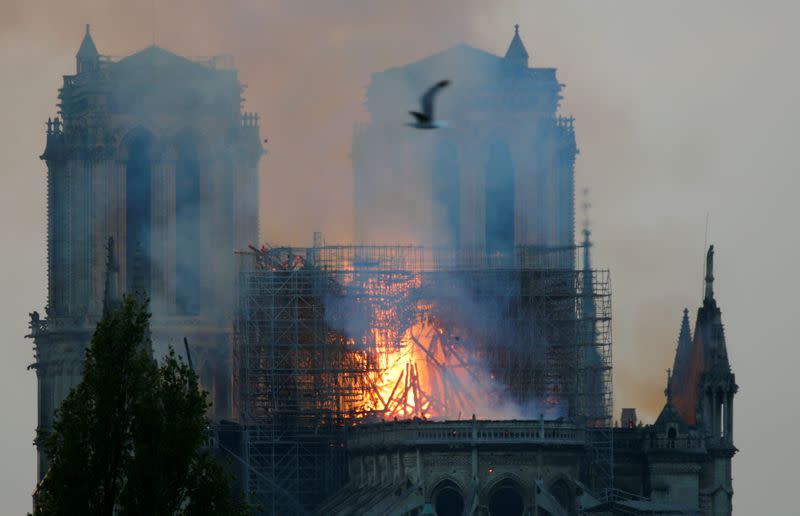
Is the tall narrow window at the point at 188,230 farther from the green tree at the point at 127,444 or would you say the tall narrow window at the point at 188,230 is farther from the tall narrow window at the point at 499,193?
the green tree at the point at 127,444

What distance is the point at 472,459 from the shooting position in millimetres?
134625

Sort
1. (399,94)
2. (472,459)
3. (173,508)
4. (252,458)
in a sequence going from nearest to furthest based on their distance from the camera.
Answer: (173,508), (472,459), (252,458), (399,94)

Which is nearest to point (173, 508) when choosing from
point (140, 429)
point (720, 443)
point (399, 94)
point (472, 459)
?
point (140, 429)

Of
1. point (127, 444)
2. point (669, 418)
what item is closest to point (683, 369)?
point (669, 418)

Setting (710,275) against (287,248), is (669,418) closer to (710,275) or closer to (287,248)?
(710,275)

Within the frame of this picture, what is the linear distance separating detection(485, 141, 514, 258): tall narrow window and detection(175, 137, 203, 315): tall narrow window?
1455 cm

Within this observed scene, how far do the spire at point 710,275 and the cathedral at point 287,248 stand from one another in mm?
62

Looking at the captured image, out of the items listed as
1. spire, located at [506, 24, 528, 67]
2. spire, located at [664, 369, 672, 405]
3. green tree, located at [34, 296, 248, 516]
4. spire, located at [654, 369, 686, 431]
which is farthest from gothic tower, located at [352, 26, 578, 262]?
green tree, located at [34, 296, 248, 516]

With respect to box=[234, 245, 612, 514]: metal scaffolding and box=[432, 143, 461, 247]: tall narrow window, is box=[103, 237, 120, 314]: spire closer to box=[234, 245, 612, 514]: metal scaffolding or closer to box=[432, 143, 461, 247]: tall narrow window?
box=[234, 245, 612, 514]: metal scaffolding

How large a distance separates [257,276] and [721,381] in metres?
20.9

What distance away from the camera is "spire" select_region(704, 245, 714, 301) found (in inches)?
5758

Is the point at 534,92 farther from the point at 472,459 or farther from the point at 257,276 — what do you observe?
the point at 472,459

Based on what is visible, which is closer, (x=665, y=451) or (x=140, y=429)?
(x=140, y=429)

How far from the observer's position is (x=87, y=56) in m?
166
